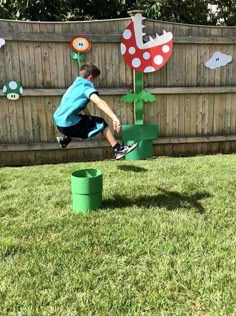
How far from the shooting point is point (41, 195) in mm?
4426

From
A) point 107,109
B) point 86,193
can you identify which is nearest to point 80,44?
point 107,109

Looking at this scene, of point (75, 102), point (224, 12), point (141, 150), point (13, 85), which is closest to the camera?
point (75, 102)

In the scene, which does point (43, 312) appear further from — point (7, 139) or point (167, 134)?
point (167, 134)

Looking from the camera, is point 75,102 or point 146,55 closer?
point 75,102

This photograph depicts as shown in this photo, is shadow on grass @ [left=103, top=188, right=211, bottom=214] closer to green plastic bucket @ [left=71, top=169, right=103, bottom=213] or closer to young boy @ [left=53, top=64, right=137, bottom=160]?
green plastic bucket @ [left=71, top=169, right=103, bottom=213]

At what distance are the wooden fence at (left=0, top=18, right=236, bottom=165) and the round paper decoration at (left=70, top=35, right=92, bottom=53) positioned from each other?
0.09 metres

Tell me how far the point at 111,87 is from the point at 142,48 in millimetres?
848

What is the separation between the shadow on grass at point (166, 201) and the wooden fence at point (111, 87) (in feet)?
7.67

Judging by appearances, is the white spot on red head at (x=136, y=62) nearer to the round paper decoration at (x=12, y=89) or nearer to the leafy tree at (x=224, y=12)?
the round paper decoration at (x=12, y=89)

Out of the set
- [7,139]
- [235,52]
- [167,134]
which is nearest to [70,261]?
[7,139]

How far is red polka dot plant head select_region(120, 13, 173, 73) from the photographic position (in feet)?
20.1

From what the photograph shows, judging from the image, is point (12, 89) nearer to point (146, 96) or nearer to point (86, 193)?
point (146, 96)

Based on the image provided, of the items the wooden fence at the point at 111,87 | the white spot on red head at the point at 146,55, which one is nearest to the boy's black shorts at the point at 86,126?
the wooden fence at the point at 111,87

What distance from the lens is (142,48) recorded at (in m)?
6.23
